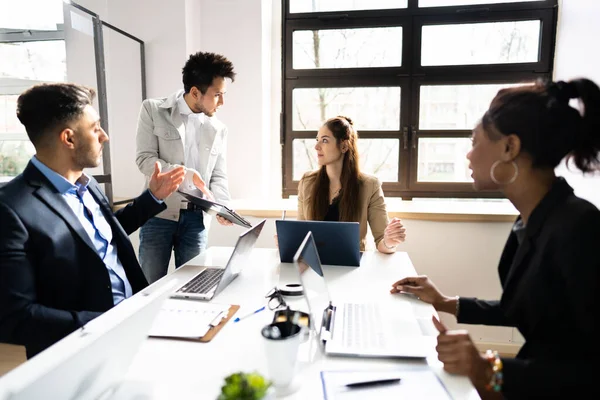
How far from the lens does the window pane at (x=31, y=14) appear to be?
2502mm

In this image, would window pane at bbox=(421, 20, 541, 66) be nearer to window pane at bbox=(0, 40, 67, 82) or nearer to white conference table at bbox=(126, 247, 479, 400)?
white conference table at bbox=(126, 247, 479, 400)

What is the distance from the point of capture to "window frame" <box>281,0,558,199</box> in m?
2.82

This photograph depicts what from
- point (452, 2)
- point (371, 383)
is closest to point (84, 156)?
point (371, 383)

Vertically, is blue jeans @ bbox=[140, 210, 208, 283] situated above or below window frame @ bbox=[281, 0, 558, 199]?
below

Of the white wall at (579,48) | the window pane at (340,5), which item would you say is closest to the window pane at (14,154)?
the window pane at (340,5)

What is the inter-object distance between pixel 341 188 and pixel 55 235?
1.38m

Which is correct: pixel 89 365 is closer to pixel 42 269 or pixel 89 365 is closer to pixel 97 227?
pixel 42 269

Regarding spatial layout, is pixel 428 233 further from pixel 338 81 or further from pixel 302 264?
pixel 302 264

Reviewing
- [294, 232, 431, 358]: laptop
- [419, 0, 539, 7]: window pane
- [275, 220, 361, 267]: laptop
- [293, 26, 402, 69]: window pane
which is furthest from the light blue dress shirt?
[419, 0, 539, 7]: window pane

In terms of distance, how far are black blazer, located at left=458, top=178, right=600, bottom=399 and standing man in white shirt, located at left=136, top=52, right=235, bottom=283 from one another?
1.52 metres

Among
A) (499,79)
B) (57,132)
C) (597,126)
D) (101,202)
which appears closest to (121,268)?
(101,202)

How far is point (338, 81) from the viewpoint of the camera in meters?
3.04

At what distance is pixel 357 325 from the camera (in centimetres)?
107

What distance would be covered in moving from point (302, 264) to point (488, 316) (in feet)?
2.01
